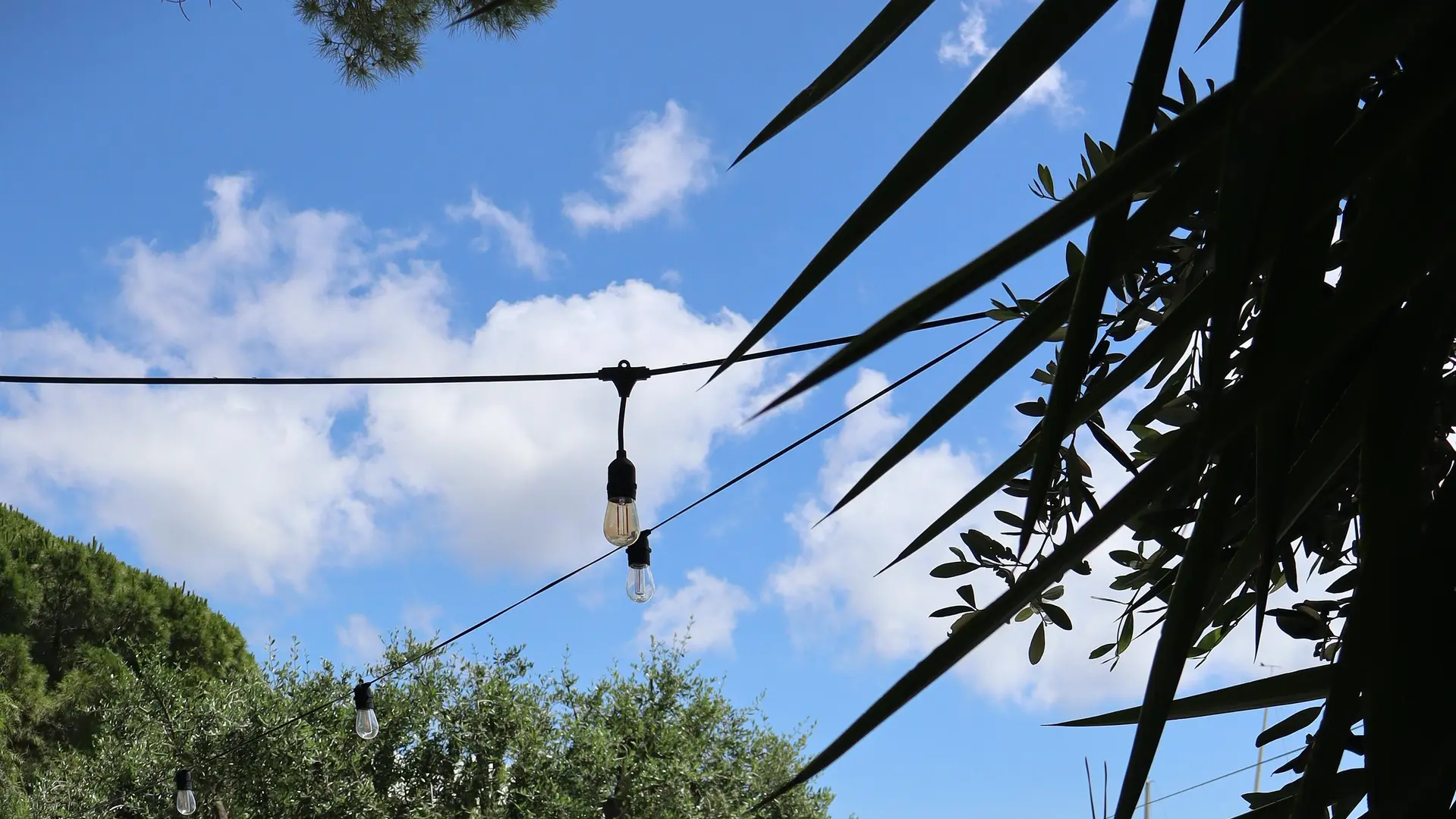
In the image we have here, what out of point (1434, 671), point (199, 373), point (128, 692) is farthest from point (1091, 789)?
point (128, 692)

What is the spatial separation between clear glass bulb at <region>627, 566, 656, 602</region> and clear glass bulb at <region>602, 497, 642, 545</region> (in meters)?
0.30

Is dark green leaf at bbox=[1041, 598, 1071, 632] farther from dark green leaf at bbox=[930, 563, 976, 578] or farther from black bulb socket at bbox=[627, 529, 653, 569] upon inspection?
black bulb socket at bbox=[627, 529, 653, 569]

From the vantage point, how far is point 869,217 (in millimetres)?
472

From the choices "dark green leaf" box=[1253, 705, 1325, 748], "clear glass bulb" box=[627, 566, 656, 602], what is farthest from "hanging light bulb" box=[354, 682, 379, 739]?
"dark green leaf" box=[1253, 705, 1325, 748]

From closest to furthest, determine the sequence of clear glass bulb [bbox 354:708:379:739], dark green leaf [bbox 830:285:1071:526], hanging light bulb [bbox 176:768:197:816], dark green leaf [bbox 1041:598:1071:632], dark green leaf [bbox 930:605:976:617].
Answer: dark green leaf [bbox 830:285:1071:526] → dark green leaf [bbox 930:605:976:617] → dark green leaf [bbox 1041:598:1071:632] → clear glass bulb [bbox 354:708:379:739] → hanging light bulb [bbox 176:768:197:816]

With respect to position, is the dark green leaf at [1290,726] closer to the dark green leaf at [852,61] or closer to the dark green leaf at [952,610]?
the dark green leaf at [952,610]

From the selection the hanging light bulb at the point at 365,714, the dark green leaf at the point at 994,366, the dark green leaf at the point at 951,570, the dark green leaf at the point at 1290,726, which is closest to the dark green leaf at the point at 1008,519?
the dark green leaf at the point at 951,570

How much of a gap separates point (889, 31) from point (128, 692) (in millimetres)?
10641

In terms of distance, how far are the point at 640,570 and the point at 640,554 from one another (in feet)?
0.20

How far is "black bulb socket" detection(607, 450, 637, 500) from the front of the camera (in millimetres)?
3006

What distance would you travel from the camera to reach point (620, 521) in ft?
9.95

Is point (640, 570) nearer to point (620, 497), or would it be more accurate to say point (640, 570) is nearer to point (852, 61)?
point (620, 497)

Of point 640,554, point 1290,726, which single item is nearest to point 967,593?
point 1290,726

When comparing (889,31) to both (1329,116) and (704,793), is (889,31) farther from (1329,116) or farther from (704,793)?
(704,793)
